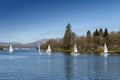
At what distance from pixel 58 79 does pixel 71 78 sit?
299 centimetres

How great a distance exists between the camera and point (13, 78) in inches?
2506

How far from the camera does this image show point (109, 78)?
6334 centimetres

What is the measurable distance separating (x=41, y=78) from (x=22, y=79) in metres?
3.99

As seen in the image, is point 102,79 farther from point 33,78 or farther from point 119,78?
point 33,78

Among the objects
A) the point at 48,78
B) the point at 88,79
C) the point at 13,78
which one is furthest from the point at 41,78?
the point at 88,79

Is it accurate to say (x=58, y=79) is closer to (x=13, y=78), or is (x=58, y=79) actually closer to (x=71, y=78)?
(x=71, y=78)

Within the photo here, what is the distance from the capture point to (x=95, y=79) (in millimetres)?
62031

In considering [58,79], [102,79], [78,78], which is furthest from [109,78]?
[58,79]

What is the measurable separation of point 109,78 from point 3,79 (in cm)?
2100

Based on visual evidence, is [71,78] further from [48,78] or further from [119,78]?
[119,78]

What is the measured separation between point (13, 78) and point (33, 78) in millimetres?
4053

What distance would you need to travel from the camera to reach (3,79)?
6216 centimetres

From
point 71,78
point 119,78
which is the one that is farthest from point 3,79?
point 119,78

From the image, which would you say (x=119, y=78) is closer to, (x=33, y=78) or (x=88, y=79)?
(x=88, y=79)
